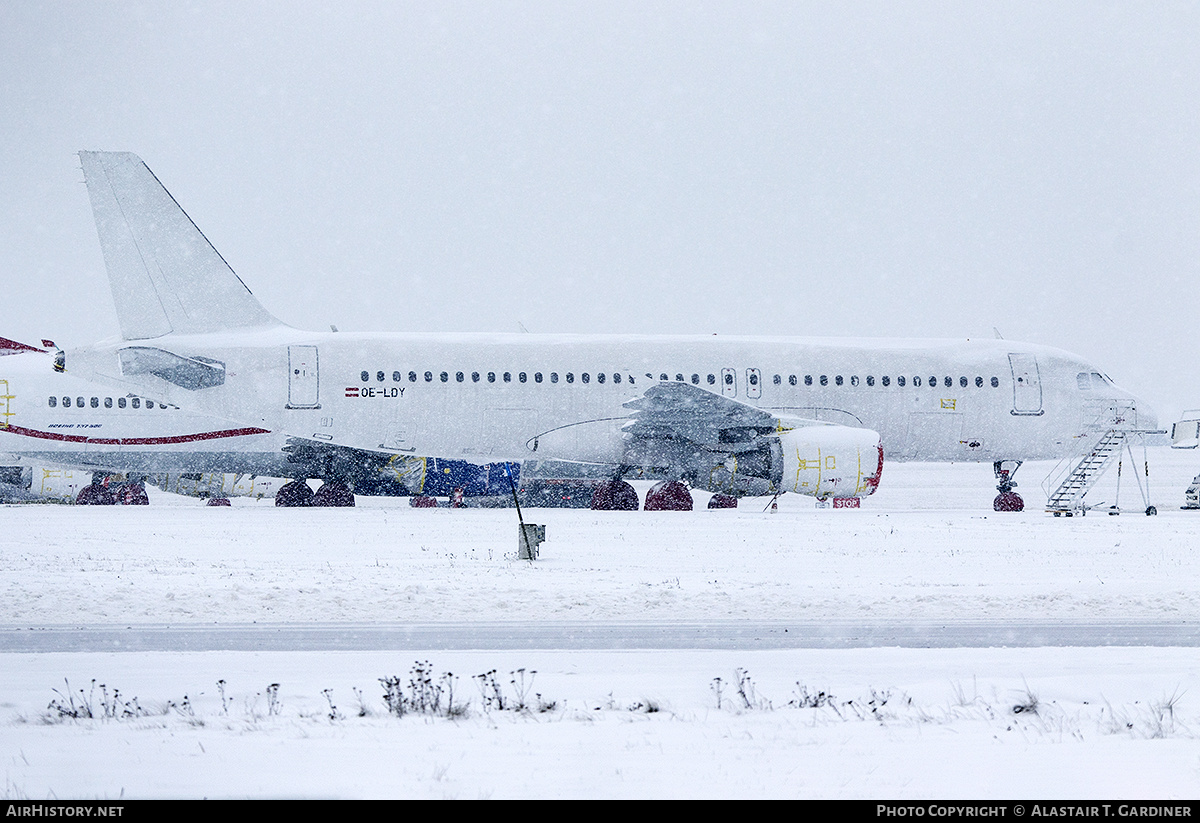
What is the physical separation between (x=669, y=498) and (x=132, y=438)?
13374 millimetres

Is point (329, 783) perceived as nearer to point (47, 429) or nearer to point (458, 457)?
point (458, 457)

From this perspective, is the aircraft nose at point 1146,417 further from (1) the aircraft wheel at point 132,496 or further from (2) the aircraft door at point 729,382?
(1) the aircraft wheel at point 132,496

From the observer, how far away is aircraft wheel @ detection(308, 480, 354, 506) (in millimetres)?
32156

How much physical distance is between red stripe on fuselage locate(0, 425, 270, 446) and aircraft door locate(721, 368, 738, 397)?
430 inches

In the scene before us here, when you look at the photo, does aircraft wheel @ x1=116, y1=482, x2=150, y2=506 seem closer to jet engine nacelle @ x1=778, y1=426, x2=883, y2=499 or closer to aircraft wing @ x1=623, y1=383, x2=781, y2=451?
aircraft wing @ x1=623, y1=383, x2=781, y2=451

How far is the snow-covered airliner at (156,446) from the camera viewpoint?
31062mm

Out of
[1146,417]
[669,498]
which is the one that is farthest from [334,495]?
[1146,417]

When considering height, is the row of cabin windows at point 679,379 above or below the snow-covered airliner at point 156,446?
above

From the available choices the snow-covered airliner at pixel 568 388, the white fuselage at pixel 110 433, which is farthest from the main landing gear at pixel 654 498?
the white fuselage at pixel 110 433

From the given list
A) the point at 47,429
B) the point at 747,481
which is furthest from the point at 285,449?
the point at 747,481

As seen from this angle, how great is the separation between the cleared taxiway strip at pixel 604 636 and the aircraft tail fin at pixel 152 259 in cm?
1805

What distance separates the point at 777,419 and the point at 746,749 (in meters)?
23.2

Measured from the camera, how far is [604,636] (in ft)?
37.1

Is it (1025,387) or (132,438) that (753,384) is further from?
(132,438)
